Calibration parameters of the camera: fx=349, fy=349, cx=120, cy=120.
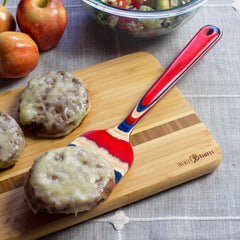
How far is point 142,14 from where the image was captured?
171cm

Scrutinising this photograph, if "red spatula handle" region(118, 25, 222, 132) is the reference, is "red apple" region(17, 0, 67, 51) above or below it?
above

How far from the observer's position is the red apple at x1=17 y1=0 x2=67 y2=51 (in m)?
1.79

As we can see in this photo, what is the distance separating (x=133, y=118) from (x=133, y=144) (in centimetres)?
12

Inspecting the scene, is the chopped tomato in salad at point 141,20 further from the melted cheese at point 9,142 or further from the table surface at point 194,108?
the melted cheese at point 9,142

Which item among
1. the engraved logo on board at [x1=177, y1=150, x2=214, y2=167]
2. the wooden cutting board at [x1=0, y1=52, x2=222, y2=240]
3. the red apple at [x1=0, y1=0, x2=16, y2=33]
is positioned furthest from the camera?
the red apple at [x1=0, y1=0, x2=16, y2=33]

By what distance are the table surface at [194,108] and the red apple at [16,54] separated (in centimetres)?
10

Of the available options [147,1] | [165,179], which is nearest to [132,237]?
[165,179]

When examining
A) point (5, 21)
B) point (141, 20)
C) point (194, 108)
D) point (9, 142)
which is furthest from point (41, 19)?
point (194, 108)

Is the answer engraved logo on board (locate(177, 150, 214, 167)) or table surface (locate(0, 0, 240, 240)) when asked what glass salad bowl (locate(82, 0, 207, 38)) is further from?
engraved logo on board (locate(177, 150, 214, 167))

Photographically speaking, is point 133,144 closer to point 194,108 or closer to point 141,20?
point 194,108

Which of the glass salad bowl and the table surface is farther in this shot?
the glass salad bowl

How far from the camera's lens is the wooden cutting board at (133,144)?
4.40 ft

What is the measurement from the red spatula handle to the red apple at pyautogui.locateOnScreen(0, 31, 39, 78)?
59cm

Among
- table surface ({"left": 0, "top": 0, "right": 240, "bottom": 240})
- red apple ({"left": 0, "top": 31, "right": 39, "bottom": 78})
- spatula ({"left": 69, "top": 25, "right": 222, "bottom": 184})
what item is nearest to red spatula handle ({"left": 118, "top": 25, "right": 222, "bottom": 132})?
spatula ({"left": 69, "top": 25, "right": 222, "bottom": 184})
